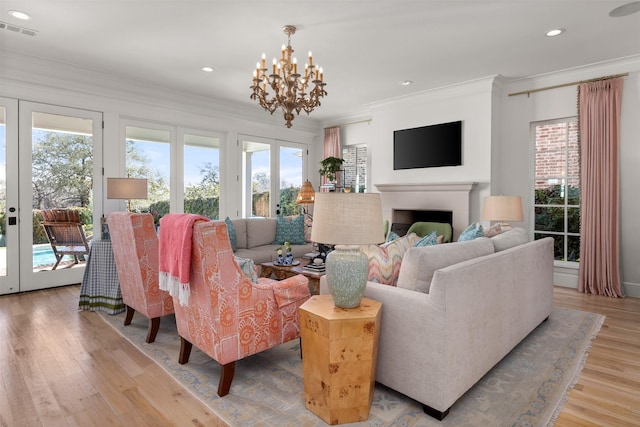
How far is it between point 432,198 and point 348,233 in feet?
12.7

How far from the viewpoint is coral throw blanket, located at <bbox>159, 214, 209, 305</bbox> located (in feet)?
6.57

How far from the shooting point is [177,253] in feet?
6.84

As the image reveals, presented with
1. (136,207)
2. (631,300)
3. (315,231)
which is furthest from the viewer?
(136,207)

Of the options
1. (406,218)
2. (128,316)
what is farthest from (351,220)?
(406,218)

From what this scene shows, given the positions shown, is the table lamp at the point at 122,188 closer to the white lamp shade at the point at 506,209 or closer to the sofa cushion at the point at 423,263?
the sofa cushion at the point at 423,263

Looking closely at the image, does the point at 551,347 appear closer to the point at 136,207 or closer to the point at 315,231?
the point at 315,231

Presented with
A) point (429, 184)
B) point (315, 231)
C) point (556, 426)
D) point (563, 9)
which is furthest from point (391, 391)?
point (429, 184)

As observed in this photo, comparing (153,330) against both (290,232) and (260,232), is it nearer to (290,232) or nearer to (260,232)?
(260,232)

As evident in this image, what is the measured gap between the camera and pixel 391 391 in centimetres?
212

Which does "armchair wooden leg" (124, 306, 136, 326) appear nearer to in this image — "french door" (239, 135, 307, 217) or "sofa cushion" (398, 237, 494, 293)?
"sofa cushion" (398, 237, 494, 293)

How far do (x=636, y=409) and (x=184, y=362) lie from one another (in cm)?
268

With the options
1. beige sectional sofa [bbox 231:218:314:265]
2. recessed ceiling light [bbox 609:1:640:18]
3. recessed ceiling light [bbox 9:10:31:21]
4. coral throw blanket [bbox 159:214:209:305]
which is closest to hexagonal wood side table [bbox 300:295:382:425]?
coral throw blanket [bbox 159:214:209:305]

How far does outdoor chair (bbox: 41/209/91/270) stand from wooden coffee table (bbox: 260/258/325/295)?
101 inches

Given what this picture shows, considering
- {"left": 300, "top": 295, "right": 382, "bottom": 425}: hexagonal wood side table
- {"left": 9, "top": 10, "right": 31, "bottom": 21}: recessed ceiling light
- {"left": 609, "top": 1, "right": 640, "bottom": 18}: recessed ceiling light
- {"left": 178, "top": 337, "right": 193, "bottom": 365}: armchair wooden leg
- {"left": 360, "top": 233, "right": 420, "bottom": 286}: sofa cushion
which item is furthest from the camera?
{"left": 9, "top": 10, "right": 31, "bottom": 21}: recessed ceiling light
